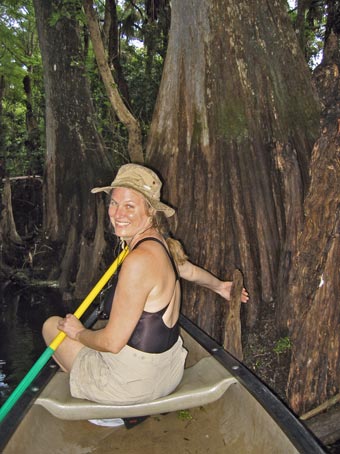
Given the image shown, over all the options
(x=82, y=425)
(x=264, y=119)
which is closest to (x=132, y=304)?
(x=82, y=425)

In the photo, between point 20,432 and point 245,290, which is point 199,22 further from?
point 20,432

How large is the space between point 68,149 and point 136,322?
634 centimetres

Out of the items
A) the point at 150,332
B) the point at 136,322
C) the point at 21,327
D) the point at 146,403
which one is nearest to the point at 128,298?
the point at 136,322

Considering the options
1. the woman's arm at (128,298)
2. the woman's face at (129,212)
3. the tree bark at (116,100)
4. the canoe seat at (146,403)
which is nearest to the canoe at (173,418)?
the canoe seat at (146,403)

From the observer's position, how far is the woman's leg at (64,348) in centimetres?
314

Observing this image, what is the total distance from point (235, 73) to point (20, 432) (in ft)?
10.9

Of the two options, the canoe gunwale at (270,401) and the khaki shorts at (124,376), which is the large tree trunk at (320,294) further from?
the khaki shorts at (124,376)

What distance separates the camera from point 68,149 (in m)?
8.50

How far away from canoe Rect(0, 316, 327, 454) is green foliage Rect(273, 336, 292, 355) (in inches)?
24.2

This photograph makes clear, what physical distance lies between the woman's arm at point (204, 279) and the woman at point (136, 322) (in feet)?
1.86

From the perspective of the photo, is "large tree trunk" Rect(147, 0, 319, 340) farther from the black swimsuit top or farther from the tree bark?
the black swimsuit top

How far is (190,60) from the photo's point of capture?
467cm

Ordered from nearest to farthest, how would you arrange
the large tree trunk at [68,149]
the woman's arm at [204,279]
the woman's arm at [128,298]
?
the woman's arm at [128,298] → the woman's arm at [204,279] → the large tree trunk at [68,149]

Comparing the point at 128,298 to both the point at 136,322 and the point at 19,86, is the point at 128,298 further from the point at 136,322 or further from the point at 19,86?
the point at 19,86
